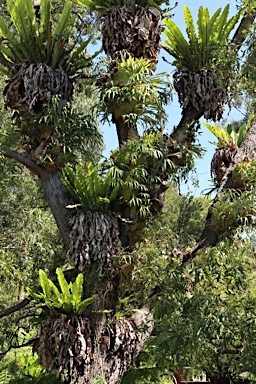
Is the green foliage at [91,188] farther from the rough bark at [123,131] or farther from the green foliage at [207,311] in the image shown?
the green foliage at [207,311]

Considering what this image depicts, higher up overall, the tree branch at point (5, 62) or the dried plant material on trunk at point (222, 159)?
the tree branch at point (5, 62)

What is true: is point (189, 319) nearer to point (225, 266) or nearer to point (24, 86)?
point (225, 266)

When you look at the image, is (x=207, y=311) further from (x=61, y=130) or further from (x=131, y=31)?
(x=131, y=31)

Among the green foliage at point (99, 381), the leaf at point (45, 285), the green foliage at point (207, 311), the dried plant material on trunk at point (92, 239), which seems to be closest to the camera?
the green foliage at point (207, 311)

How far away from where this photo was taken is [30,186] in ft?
27.3

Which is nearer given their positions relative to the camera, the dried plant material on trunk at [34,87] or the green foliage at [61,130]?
the green foliage at [61,130]

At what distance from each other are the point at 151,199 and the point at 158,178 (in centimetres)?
28

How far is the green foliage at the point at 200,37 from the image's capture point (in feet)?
Result: 18.5

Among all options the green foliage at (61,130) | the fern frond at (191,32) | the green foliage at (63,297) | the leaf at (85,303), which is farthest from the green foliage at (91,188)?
the fern frond at (191,32)

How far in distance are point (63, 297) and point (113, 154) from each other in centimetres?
174

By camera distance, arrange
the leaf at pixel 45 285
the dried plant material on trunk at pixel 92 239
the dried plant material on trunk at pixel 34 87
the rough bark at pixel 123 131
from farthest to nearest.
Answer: the rough bark at pixel 123 131, the dried plant material on trunk at pixel 34 87, the dried plant material on trunk at pixel 92 239, the leaf at pixel 45 285

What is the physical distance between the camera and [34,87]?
A: 5234 millimetres

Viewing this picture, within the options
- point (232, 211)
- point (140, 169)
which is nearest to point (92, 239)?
point (140, 169)

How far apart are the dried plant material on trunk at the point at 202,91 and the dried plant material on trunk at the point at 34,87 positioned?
1518 millimetres
